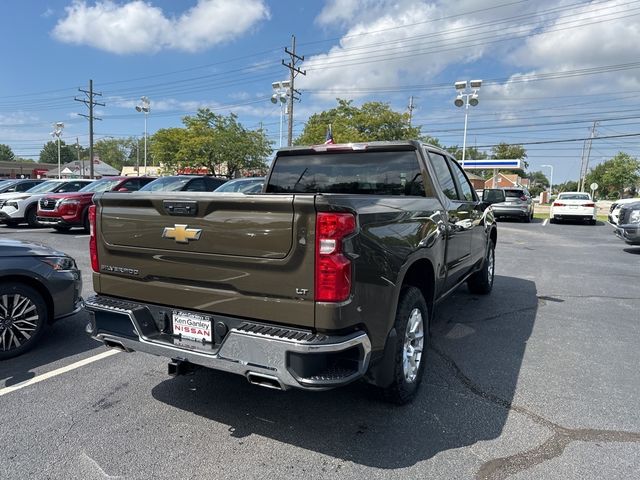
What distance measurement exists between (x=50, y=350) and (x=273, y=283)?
10.1ft

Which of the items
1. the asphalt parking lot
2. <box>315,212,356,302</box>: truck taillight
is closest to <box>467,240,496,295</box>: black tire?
the asphalt parking lot

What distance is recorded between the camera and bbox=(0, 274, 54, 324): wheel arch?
4139 mm

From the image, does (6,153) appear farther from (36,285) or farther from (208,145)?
(36,285)

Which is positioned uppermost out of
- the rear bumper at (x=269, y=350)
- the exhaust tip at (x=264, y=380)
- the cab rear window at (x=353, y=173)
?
the cab rear window at (x=353, y=173)

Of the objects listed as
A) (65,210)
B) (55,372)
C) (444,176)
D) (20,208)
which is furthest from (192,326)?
(20,208)

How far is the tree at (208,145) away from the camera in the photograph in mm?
40812

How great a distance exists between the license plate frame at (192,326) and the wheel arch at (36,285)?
2.17 metres

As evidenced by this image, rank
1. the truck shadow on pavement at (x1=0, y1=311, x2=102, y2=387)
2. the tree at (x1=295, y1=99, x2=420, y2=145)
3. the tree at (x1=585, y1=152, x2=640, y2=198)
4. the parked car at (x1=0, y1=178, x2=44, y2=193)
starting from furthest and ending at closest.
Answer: the tree at (x1=585, y1=152, x2=640, y2=198), the tree at (x1=295, y1=99, x2=420, y2=145), the parked car at (x1=0, y1=178, x2=44, y2=193), the truck shadow on pavement at (x1=0, y1=311, x2=102, y2=387)

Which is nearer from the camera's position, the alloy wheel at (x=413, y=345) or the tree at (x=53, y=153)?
the alloy wheel at (x=413, y=345)

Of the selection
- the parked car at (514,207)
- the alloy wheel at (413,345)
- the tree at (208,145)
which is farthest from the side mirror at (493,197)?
the tree at (208,145)

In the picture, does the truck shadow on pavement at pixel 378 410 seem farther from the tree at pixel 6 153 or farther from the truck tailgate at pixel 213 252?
the tree at pixel 6 153

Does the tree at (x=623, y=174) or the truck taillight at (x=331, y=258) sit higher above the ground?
the tree at (x=623, y=174)

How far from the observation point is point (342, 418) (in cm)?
321

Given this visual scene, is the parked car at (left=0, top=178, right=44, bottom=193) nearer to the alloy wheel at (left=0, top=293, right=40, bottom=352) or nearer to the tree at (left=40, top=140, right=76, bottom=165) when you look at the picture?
the alloy wheel at (left=0, top=293, right=40, bottom=352)
